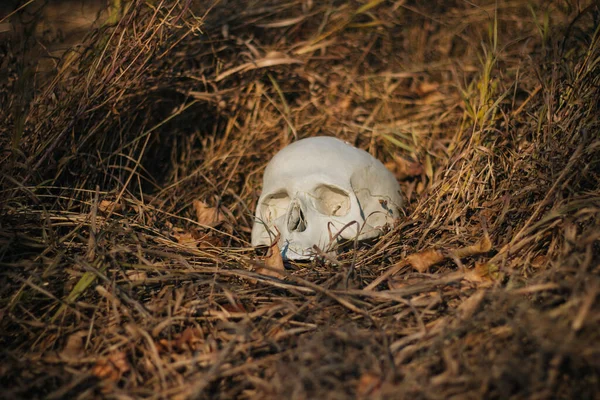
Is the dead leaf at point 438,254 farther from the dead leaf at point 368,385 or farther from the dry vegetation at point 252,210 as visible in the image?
the dead leaf at point 368,385

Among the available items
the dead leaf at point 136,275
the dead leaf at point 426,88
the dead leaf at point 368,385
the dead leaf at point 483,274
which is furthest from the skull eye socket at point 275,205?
the dead leaf at point 426,88

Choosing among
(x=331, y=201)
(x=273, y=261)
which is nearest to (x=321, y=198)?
→ (x=331, y=201)

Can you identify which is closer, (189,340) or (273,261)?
(189,340)

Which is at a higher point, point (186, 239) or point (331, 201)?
point (331, 201)

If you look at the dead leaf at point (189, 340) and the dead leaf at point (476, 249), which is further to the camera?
the dead leaf at point (476, 249)

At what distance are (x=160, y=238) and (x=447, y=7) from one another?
3.15 metres

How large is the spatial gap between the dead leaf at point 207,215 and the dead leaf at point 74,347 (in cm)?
105

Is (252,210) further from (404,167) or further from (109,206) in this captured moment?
(404,167)

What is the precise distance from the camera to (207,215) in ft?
9.70

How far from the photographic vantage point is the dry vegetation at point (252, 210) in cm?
171

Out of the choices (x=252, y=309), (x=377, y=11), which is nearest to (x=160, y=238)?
(x=252, y=309)

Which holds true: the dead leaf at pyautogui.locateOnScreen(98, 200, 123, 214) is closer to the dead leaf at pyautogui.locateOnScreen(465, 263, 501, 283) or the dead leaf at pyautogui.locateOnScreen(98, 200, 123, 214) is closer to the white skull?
the white skull

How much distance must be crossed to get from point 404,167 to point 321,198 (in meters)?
0.85

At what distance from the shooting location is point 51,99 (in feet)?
9.09
